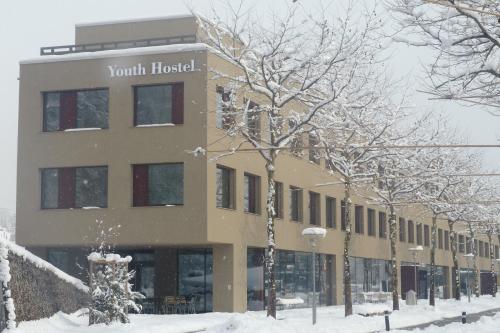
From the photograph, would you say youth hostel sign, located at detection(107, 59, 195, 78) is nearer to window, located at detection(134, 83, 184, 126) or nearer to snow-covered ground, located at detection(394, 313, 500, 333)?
window, located at detection(134, 83, 184, 126)

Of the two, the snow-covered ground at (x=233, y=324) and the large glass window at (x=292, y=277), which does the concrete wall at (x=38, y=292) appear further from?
the large glass window at (x=292, y=277)

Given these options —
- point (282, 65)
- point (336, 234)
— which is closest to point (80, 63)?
point (282, 65)

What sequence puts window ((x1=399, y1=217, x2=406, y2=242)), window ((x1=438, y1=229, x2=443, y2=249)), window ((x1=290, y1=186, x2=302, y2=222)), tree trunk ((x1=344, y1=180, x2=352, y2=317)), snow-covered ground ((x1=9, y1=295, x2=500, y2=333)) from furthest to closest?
window ((x1=438, y1=229, x2=443, y2=249))
window ((x1=399, y1=217, x2=406, y2=242))
window ((x1=290, y1=186, x2=302, y2=222))
tree trunk ((x1=344, y1=180, x2=352, y2=317))
snow-covered ground ((x1=9, y1=295, x2=500, y2=333))

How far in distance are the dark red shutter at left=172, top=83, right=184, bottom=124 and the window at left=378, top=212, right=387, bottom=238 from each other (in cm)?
2726

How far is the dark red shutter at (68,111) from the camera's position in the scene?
36156 millimetres

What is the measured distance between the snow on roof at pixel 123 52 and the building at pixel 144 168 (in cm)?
5

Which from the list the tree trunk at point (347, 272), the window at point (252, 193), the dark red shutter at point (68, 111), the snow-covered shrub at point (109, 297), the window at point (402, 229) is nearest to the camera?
the snow-covered shrub at point (109, 297)

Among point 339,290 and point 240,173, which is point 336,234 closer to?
point 339,290

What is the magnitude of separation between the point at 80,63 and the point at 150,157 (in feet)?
17.3

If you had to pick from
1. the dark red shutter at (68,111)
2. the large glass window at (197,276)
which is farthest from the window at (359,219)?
the dark red shutter at (68,111)

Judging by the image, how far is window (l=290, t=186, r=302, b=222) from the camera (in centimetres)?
4272

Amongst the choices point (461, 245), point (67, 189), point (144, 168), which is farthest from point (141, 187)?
point (461, 245)

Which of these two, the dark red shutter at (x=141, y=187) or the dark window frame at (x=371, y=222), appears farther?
the dark window frame at (x=371, y=222)

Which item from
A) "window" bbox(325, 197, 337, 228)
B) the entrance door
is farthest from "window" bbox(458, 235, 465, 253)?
"window" bbox(325, 197, 337, 228)
